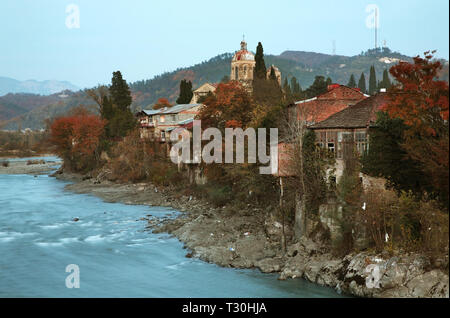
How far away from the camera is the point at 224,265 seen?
68.2 ft

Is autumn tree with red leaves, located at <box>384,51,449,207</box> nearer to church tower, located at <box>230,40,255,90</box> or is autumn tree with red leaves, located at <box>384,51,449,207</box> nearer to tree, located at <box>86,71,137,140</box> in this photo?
tree, located at <box>86,71,137,140</box>

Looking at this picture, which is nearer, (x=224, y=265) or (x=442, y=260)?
(x=442, y=260)

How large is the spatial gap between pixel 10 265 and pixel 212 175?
56.1ft

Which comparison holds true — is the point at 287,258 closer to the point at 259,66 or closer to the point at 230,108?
the point at 230,108

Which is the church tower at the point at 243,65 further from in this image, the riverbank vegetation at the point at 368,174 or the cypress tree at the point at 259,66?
the riverbank vegetation at the point at 368,174

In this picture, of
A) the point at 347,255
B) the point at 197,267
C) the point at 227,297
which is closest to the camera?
the point at 227,297

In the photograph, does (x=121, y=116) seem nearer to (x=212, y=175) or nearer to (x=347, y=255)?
(x=212, y=175)

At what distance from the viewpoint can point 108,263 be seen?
21703mm

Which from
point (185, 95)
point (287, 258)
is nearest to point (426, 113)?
point (287, 258)

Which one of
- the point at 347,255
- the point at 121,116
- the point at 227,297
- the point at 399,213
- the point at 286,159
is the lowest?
the point at 227,297

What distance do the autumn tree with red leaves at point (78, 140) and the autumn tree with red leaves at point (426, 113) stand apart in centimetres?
4907

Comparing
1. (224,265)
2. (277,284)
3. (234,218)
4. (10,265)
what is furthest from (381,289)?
(10,265)

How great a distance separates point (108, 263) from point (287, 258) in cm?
859

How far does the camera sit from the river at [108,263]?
18.1 metres
